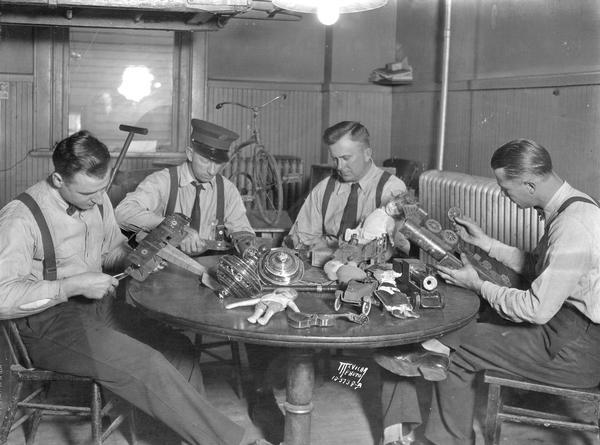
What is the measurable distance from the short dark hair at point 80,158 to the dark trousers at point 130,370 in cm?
59

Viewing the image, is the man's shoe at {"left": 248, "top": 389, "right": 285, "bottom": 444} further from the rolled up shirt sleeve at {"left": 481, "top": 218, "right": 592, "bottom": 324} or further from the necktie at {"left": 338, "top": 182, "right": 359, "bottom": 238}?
the rolled up shirt sleeve at {"left": 481, "top": 218, "right": 592, "bottom": 324}

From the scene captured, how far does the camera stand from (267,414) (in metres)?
3.84

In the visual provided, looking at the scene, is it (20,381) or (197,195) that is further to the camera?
(197,195)

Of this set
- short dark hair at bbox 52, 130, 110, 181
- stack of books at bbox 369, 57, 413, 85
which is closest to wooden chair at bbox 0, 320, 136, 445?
short dark hair at bbox 52, 130, 110, 181

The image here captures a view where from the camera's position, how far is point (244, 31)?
786 cm

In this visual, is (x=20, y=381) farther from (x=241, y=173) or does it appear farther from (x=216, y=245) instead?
(x=241, y=173)

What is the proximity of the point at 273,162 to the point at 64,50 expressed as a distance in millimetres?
2410

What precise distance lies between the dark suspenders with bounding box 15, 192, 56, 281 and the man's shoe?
4.21 ft

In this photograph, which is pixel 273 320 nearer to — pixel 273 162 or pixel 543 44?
pixel 543 44

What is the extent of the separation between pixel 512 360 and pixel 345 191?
165 cm

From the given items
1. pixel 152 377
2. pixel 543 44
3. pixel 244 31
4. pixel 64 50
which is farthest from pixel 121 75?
pixel 152 377

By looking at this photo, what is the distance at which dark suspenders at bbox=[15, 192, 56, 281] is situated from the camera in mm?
2965

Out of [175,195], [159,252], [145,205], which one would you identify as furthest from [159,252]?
[175,195]

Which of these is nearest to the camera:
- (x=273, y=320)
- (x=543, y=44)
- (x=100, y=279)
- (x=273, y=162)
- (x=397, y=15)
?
(x=273, y=320)
